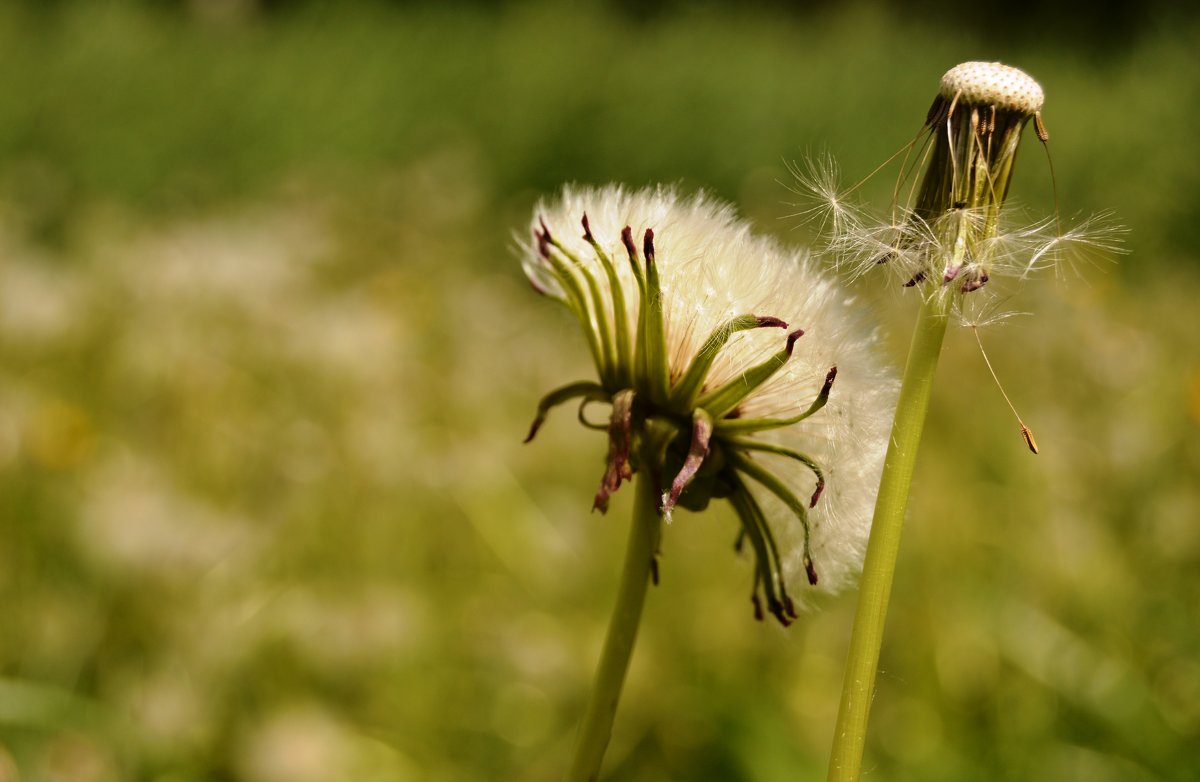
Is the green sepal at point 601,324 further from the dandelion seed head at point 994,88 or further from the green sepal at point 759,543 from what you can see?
the dandelion seed head at point 994,88

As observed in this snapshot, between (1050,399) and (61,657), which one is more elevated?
(1050,399)

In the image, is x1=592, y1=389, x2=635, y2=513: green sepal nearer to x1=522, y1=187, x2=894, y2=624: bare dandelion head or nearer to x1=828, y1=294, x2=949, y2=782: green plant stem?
x1=522, y1=187, x2=894, y2=624: bare dandelion head

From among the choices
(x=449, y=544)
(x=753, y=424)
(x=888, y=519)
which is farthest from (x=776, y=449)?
(x=449, y=544)

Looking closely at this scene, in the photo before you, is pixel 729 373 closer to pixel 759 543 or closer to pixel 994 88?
pixel 759 543

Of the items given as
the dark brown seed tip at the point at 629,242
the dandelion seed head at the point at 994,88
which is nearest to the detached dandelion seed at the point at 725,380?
the dark brown seed tip at the point at 629,242

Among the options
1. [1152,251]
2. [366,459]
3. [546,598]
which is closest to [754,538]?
[546,598]

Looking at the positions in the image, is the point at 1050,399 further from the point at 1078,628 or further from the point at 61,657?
the point at 61,657
